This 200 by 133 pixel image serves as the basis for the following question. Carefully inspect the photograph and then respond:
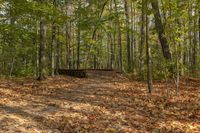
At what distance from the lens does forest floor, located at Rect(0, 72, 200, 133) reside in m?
8.57

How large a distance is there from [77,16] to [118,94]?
51.9 ft


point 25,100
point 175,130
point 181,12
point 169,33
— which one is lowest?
point 175,130

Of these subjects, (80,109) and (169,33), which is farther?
(169,33)

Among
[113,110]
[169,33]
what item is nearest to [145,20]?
[169,33]

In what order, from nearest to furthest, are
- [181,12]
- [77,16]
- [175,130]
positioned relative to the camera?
[175,130] → [181,12] → [77,16]

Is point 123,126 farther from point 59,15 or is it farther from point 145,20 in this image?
point 59,15

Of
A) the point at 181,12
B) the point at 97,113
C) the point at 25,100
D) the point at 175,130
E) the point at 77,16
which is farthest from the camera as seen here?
the point at 77,16

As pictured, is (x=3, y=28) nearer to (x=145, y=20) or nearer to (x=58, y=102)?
(x=58, y=102)

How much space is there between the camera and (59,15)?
1697cm

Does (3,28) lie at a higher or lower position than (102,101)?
higher

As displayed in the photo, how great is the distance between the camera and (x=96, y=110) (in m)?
10.6

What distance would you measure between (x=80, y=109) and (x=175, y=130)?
3644mm

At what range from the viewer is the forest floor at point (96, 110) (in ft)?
28.1

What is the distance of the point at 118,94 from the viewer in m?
14.1
